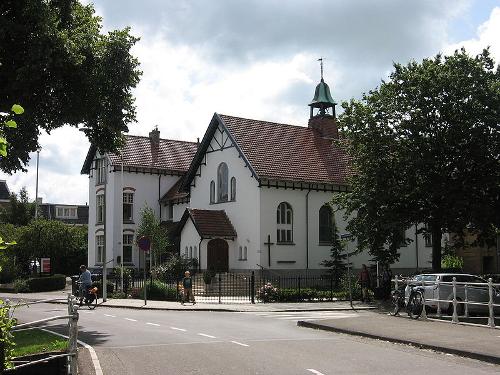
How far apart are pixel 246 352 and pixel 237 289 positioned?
2202cm

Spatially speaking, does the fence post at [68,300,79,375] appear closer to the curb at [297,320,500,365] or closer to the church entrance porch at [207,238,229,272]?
the curb at [297,320,500,365]

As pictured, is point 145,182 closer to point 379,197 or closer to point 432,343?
point 379,197

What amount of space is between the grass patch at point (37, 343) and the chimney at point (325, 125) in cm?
3409

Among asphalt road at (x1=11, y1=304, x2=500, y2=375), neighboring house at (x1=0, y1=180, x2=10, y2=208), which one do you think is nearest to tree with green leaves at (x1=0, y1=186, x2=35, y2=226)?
neighboring house at (x1=0, y1=180, x2=10, y2=208)

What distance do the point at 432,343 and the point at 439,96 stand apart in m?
17.4

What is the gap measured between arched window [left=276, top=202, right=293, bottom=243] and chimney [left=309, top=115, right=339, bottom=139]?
8770mm

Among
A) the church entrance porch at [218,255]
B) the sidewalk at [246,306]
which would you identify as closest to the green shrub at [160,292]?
the sidewalk at [246,306]

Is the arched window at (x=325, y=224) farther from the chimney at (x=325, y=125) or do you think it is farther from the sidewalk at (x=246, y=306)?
the sidewalk at (x=246, y=306)

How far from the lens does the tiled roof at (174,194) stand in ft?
162

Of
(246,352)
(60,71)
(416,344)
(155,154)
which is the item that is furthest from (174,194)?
(246,352)

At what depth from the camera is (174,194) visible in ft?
168

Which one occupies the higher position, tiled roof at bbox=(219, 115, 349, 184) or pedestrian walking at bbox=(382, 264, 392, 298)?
tiled roof at bbox=(219, 115, 349, 184)

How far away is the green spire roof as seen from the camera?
167ft

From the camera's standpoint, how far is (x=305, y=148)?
143 ft
